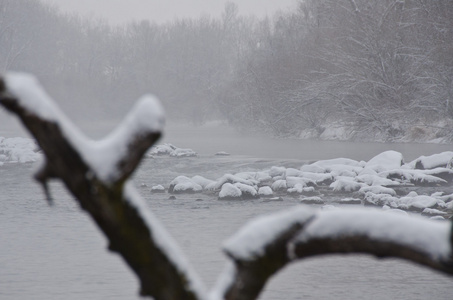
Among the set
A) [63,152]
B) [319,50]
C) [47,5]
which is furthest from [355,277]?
[47,5]

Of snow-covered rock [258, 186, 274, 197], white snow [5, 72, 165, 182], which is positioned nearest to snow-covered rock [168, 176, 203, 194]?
snow-covered rock [258, 186, 274, 197]

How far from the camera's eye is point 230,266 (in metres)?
1.59

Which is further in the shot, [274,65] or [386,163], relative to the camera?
[274,65]

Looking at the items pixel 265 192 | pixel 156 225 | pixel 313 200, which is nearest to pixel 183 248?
pixel 313 200

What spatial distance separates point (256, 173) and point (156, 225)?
18.7m

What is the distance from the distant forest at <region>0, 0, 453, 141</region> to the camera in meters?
32.1

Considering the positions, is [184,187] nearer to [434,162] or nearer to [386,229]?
[434,162]

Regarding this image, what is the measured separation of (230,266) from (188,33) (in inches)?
3095

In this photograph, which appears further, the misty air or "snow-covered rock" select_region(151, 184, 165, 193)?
"snow-covered rock" select_region(151, 184, 165, 193)

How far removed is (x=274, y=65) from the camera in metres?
44.1

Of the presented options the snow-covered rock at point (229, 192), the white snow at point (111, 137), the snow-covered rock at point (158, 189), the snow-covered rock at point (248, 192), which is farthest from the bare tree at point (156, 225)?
the snow-covered rock at point (158, 189)

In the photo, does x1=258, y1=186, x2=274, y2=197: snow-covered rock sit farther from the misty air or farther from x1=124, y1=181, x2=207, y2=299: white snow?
x1=124, y1=181, x2=207, y2=299: white snow

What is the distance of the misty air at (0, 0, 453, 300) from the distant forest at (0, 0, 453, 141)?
6.7 inches

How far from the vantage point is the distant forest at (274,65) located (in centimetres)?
3205
